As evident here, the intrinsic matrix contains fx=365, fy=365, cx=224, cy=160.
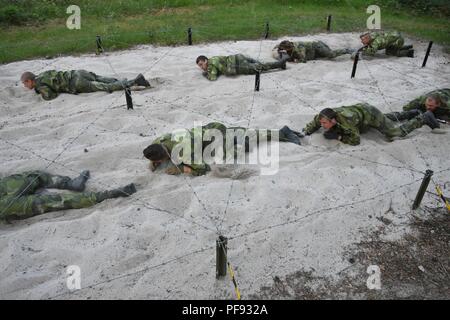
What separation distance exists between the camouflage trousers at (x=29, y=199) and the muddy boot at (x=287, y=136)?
300 cm

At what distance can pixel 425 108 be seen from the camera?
22.1 ft

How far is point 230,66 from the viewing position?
8492mm

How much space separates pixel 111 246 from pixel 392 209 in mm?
3496

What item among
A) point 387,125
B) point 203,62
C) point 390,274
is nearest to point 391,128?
point 387,125

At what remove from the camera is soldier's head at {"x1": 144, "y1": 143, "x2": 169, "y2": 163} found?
5.14 metres

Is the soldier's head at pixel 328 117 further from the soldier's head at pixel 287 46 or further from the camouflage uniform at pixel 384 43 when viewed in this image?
the camouflage uniform at pixel 384 43

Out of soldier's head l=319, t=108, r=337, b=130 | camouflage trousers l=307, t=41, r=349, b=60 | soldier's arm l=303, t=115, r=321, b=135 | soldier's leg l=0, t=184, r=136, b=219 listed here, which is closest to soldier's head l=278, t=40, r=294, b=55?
camouflage trousers l=307, t=41, r=349, b=60

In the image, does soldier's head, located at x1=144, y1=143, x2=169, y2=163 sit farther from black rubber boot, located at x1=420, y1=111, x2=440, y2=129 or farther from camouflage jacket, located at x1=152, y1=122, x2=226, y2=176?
black rubber boot, located at x1=420, y1=111, x2=440, y2=129

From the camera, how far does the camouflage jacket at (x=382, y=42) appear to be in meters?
9.35

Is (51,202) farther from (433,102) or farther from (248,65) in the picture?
(433,102)

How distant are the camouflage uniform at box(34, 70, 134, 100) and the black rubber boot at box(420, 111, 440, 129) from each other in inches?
228

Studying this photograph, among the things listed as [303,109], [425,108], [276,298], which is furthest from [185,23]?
[276,298]

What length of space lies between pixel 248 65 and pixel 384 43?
375cm
